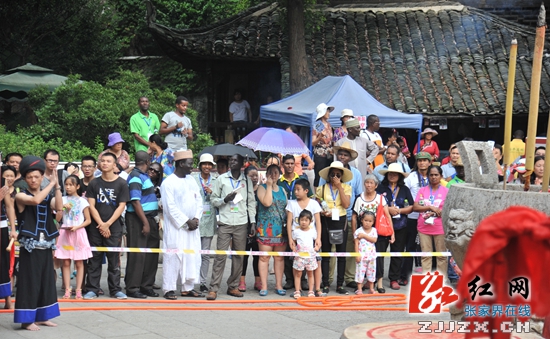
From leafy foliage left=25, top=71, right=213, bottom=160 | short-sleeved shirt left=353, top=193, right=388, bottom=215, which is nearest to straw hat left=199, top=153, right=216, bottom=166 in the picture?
short-sleeved shirt left=353, top=193, right=388, bottom=215

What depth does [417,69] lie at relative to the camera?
19.7 metres

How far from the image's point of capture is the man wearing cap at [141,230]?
33.6ft

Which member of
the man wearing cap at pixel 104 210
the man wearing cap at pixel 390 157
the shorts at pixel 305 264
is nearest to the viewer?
the man wearing cap at pixel 104 210

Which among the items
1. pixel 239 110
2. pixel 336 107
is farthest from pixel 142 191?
pixel 239 110

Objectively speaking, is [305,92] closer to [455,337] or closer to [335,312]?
[335,312]

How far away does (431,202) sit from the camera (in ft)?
37.3

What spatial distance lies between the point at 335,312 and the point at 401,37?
480 inches

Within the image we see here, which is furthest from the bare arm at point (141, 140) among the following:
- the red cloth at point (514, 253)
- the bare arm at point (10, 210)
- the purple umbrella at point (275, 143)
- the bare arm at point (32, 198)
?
the red cloth at point (514, 253)

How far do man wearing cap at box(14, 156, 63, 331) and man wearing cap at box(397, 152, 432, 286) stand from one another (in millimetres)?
5241

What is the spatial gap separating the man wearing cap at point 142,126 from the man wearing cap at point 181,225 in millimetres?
3555

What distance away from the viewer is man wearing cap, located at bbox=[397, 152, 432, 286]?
1170 cm

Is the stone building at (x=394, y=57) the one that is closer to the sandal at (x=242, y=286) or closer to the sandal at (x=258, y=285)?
the sandal at (x=258, y=285)

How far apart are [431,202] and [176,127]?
15.4ft

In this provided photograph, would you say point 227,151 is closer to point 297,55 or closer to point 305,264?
point 305,264
